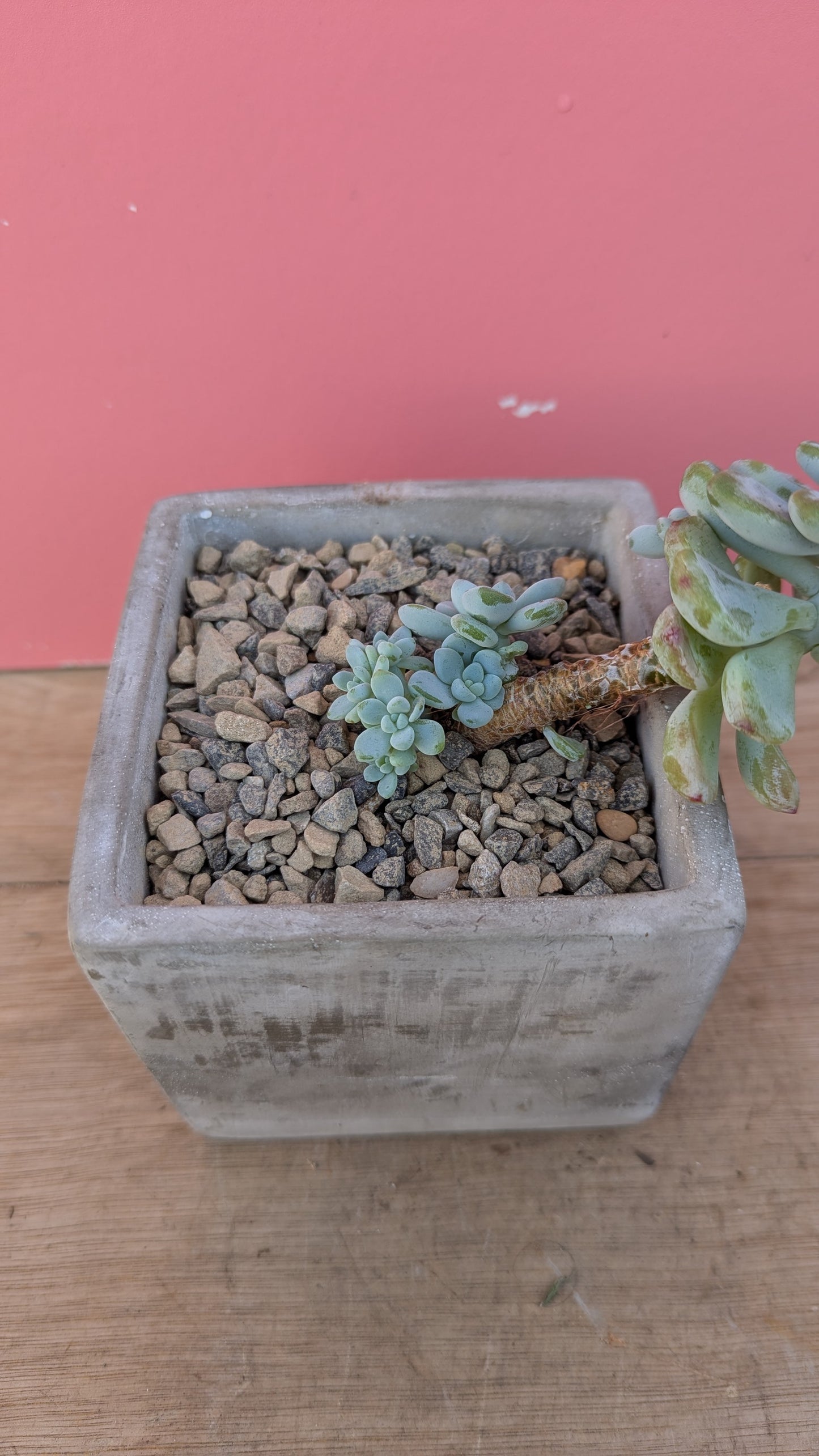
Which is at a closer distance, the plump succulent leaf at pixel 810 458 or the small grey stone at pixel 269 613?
the plump succulent leaf at pixel 810 458

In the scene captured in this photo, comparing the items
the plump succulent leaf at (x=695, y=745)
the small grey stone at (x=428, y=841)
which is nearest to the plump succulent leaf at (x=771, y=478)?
the plump succulent leaf at (x=695, y=745)

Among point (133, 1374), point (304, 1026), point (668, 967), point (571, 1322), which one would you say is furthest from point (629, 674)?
point (133, 1374)

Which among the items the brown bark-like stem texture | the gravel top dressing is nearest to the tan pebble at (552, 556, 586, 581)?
the gravel top dressing

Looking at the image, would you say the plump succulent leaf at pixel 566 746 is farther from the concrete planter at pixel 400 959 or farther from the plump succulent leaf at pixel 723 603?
the plump succulent leaf at pixel 723 603

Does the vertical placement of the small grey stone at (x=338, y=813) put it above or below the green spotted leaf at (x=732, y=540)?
below

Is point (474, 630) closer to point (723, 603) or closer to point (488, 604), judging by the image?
point (488, 604)

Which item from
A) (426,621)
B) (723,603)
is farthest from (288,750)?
(723,603)

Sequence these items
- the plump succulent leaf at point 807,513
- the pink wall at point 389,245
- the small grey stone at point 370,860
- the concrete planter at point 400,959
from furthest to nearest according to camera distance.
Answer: the pink wall at point 389,245 < the small grey stone at point 370,860 < the concrete planter at point 400,959 < the plump succulent leaf at point 807,513

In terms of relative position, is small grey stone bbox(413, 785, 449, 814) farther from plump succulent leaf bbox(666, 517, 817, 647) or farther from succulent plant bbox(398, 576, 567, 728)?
plump succulent leaf bbox(666, 517, 817, 647)
